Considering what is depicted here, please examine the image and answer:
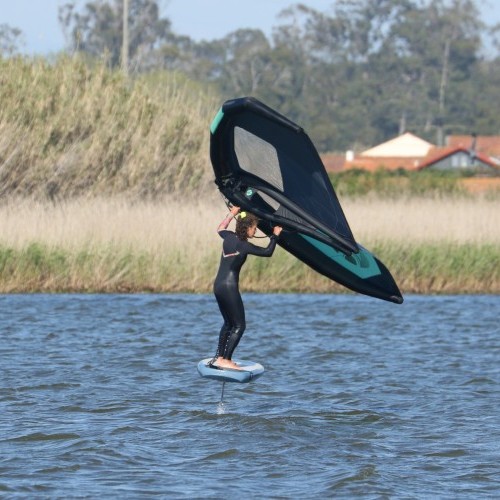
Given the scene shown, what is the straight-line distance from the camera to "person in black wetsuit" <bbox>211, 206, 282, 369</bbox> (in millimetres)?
12867

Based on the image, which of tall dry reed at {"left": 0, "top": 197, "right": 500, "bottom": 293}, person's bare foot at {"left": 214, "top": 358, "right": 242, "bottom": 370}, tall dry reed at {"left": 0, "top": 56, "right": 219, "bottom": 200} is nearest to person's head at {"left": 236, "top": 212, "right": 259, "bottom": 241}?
person's bare foot at {"left": 214, "top": 358, "right": 242, "bottom": 370}

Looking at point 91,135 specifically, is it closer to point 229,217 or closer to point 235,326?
point 235,326

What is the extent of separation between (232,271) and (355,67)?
397ft

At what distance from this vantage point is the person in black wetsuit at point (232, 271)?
12.9 metres

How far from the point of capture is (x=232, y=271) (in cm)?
1296

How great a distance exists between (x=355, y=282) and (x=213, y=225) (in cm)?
1274

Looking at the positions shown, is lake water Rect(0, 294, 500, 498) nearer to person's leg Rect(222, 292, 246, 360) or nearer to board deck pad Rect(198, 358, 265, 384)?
board deck pad Rect(198, 358, 265, 384)

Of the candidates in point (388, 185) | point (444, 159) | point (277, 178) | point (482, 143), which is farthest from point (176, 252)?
point (482, 143)

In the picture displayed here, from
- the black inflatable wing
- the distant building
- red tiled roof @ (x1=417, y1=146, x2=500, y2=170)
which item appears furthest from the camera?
red tiled roof @ (x1=417, y1=146, x2=500, y2=170)

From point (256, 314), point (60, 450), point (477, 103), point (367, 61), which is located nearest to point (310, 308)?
point (256, 314)

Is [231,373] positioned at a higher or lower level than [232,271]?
lower

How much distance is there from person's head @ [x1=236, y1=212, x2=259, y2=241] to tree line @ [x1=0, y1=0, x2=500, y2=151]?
94505 mm

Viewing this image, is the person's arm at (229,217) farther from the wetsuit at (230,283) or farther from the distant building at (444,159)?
the distant building at (444,159)

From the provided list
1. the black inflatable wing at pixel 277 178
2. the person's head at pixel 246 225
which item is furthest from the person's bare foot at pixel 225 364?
the black inflatable wing at pixel 277 178
